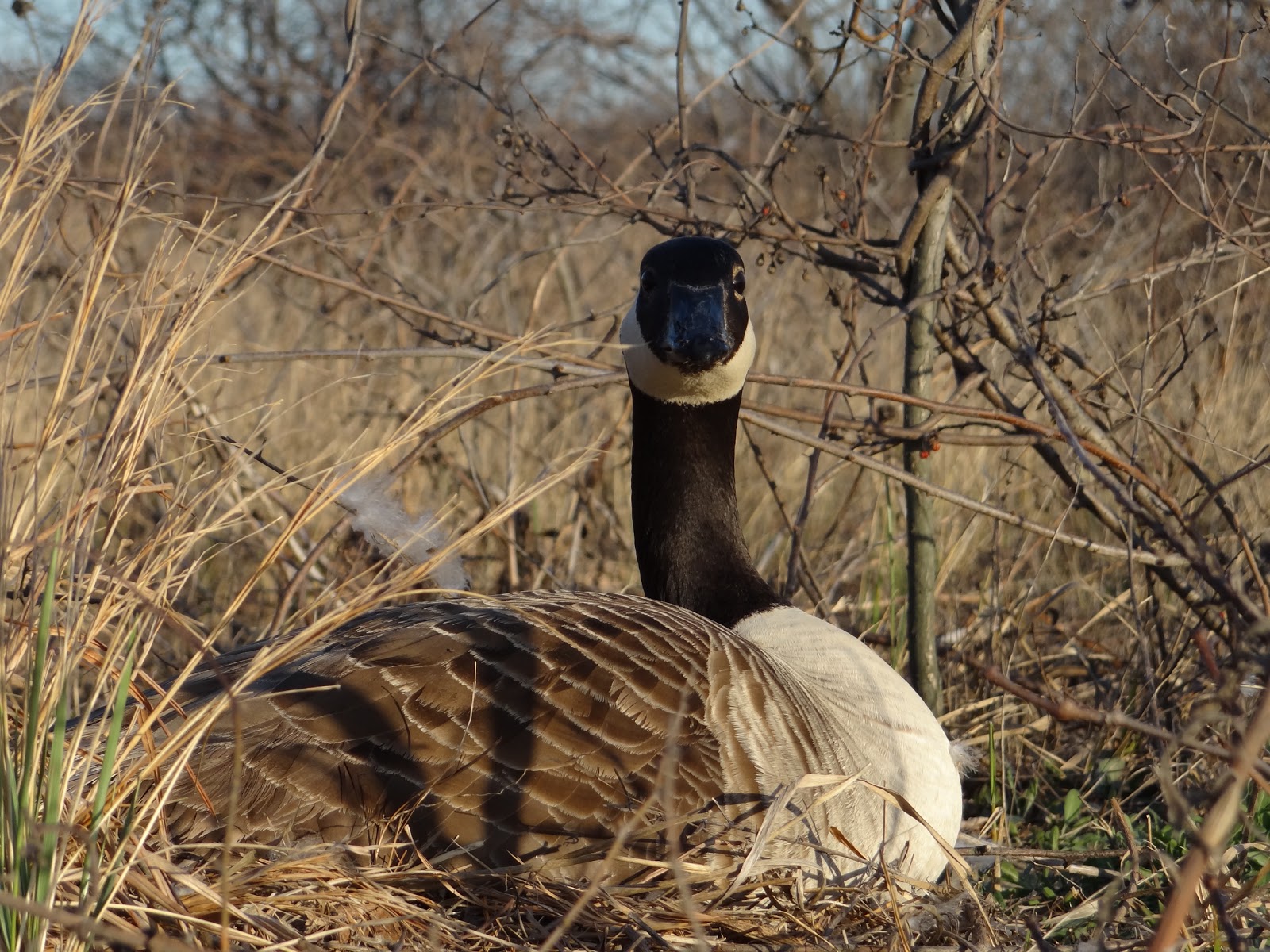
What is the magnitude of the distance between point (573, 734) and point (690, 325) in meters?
1.25

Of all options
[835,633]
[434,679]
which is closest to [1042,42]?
[835,633]

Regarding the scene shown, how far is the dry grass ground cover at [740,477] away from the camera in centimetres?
228

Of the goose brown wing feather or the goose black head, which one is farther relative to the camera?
the goose black head

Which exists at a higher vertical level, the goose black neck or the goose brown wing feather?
the goose black neck

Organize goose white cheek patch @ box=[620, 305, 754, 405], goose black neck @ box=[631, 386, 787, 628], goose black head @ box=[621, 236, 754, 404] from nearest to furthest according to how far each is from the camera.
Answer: goose black head @ box=[621, 236, 754, 404] → goose white cheek patch @ box=[620, 305, 754, 405] → goose black neck @ box=[631, 386, 787, 628]

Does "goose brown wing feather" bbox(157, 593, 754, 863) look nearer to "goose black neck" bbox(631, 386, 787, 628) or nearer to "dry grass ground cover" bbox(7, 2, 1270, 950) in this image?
"dry grass ground cover" bbox(7, 2, 1270, 950)

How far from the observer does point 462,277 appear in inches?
355

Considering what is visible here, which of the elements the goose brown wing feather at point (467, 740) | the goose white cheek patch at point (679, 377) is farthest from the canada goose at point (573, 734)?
the goose white cheek patch at point (679, 377)

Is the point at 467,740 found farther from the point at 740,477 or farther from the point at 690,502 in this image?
the point at 740,477

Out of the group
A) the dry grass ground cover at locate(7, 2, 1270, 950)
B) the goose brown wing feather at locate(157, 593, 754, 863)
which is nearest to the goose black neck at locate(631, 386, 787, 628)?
the dry grass ground cover at locate(7, 2, 1270, 950)

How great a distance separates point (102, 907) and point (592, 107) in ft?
46.8

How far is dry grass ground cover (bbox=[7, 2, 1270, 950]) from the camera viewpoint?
2277 mm

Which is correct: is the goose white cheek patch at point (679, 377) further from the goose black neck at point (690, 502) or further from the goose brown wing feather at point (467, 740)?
the goose brown wing feather at point (467, 740)

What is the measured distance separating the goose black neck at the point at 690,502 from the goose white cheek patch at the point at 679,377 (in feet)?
0.10
